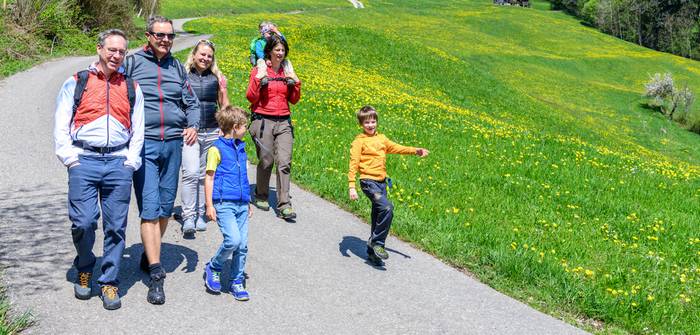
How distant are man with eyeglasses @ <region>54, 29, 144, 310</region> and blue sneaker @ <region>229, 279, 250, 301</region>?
106 centimetres

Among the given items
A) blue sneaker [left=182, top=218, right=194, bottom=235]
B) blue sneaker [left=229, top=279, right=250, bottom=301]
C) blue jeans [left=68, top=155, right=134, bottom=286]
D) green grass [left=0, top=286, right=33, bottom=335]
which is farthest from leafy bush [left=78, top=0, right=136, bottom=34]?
green grass [left=0, top=286, right=33, bottom=335]

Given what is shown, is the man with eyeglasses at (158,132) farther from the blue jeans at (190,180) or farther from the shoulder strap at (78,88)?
the blue jeans at (190,180)

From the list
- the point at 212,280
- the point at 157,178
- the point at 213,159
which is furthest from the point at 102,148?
the point at 212,280

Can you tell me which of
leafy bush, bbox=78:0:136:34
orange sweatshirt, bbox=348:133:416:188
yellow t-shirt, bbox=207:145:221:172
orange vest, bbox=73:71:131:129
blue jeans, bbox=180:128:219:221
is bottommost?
leafy bush, bbox=78:0:136:34

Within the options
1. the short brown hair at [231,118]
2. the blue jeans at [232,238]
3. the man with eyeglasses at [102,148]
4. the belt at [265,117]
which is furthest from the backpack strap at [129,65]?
the belt at [265,117]

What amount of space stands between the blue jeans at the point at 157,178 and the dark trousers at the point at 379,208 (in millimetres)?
2239

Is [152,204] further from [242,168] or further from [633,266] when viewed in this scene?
[633,266]

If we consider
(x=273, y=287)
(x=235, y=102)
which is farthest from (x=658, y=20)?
(x=273, y=287)

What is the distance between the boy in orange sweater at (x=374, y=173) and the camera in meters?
7.13

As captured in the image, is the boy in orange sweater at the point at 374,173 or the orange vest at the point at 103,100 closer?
the orange vest at the point at 103,100

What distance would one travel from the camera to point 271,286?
20.5 ft

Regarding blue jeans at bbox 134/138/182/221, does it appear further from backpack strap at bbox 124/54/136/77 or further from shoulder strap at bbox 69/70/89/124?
Result: shoulder strap at bbox 69/70/89/124

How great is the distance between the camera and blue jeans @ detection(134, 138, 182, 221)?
567cm

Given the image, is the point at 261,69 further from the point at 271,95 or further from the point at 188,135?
the point at 188,135
